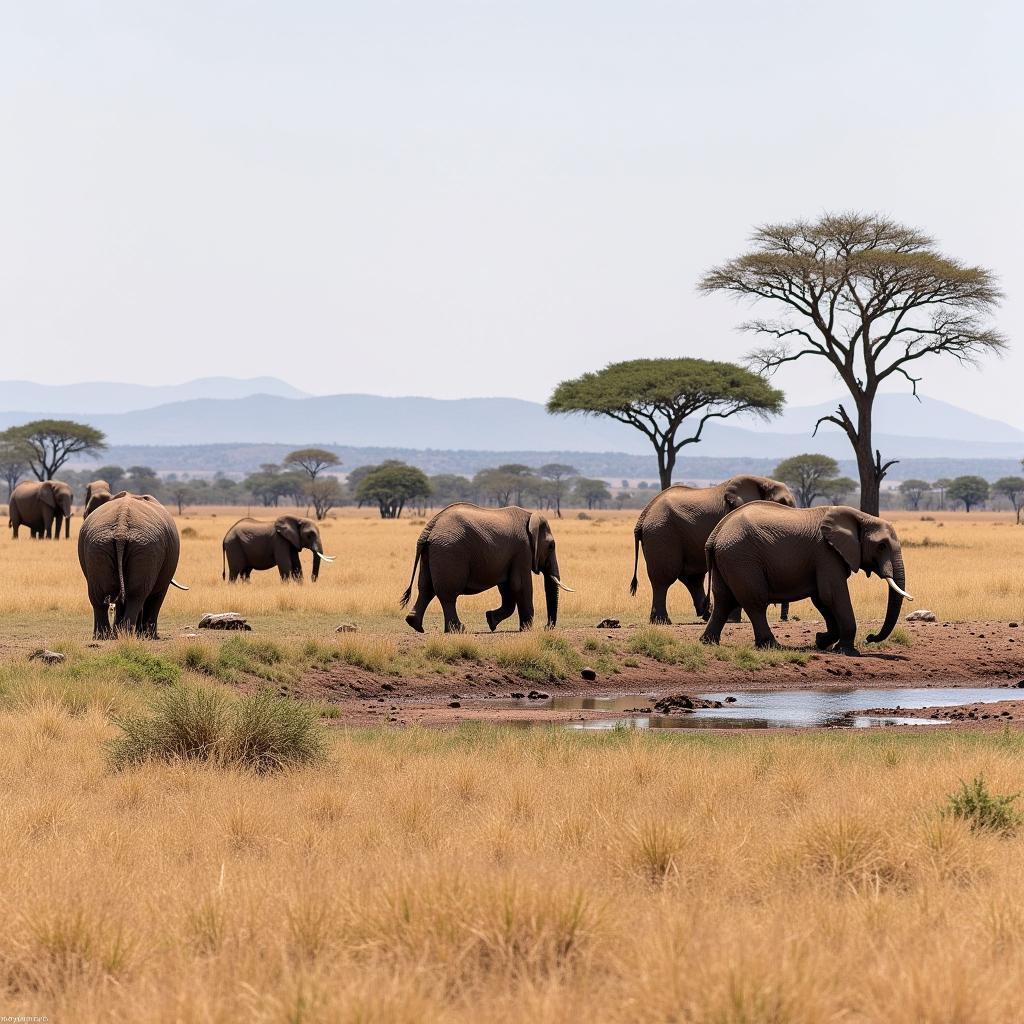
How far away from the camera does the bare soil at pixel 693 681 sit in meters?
16.2

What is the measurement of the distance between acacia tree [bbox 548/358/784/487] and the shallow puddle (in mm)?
45074

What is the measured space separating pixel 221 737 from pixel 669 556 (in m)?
12.8

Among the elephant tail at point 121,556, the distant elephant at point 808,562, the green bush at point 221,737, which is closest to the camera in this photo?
the green bush at point 221,737

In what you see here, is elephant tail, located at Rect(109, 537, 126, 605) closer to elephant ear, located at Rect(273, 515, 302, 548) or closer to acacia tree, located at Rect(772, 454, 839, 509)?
elephant ear, located at Rect(273, 515, 302, 548)

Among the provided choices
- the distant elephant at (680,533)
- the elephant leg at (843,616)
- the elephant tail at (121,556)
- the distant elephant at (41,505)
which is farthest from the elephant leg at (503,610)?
the distant elephant at (41,505)

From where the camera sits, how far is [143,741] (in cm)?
1184

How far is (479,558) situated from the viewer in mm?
21984

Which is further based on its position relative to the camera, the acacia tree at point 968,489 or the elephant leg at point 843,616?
the acacia tree at point 968,489

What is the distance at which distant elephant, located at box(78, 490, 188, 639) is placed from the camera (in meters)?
19.0

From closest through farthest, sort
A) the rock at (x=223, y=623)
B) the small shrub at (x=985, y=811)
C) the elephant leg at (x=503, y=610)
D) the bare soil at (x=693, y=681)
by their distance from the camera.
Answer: the small shrub at (x=985, y=811) → the bare soil at (x=693, y=681) → the rock at (x=223, y=623) → the elephant leg at (x=503, y=610)

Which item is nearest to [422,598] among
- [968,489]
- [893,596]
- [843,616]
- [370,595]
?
[370,595]

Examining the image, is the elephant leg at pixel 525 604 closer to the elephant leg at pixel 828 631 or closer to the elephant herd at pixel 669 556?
the elephant herd at pixel 669 556

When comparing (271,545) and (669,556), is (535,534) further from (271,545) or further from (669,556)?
(271,545)

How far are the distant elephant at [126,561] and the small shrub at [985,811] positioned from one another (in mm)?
12262
